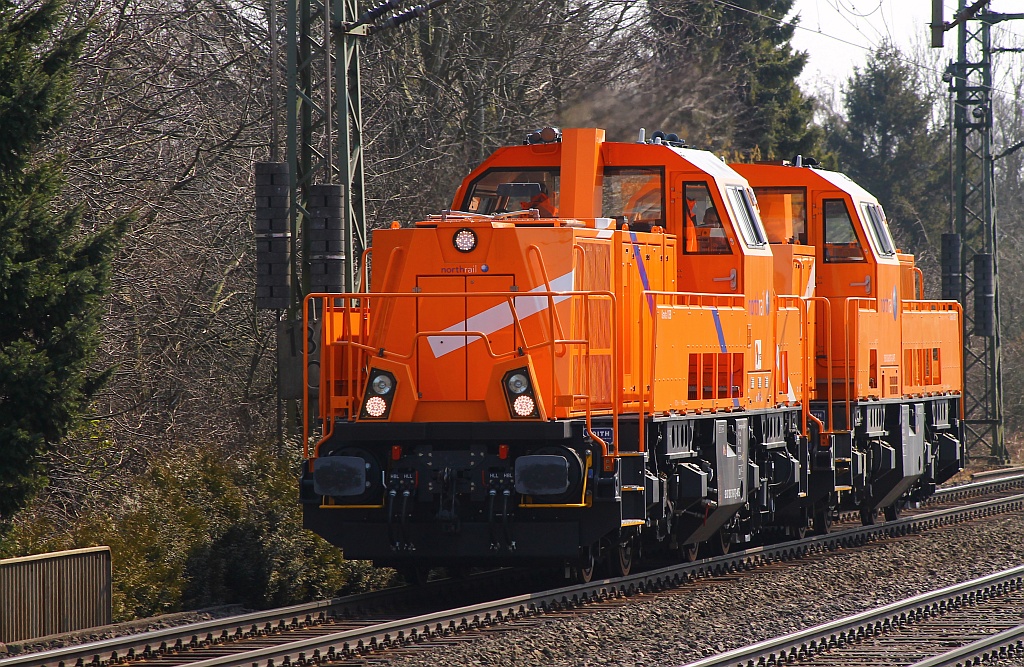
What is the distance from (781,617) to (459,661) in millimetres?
2967

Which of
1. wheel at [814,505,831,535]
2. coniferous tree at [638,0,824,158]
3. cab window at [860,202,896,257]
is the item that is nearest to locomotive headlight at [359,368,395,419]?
wheel at [814,505,831,535]

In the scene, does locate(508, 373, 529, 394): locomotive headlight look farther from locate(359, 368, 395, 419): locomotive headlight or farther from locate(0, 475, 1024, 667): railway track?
locate(0, 475, 1024, 667): railway track

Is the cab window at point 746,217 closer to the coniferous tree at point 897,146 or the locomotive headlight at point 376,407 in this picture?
the locomotive headlight at point 376,407

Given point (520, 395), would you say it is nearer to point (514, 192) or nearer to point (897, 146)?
point (514, 192)

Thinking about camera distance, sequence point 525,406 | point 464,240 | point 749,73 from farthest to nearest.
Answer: point 749,73 < point 464,240 < point 525,406

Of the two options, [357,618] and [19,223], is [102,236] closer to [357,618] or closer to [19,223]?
[19,223]

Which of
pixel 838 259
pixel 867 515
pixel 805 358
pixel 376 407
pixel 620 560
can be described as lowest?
pixel 867 515

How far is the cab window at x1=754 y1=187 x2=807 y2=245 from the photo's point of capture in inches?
606

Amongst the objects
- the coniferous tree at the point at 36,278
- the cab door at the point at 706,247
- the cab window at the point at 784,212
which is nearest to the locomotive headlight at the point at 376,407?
the coniferous tree at the point at 36,278

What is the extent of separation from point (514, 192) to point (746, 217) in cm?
228

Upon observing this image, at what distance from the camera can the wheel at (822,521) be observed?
16.1 m

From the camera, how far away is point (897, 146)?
2110 inches

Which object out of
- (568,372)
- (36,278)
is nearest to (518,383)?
(568,372)

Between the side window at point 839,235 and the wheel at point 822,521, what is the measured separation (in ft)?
9.49
